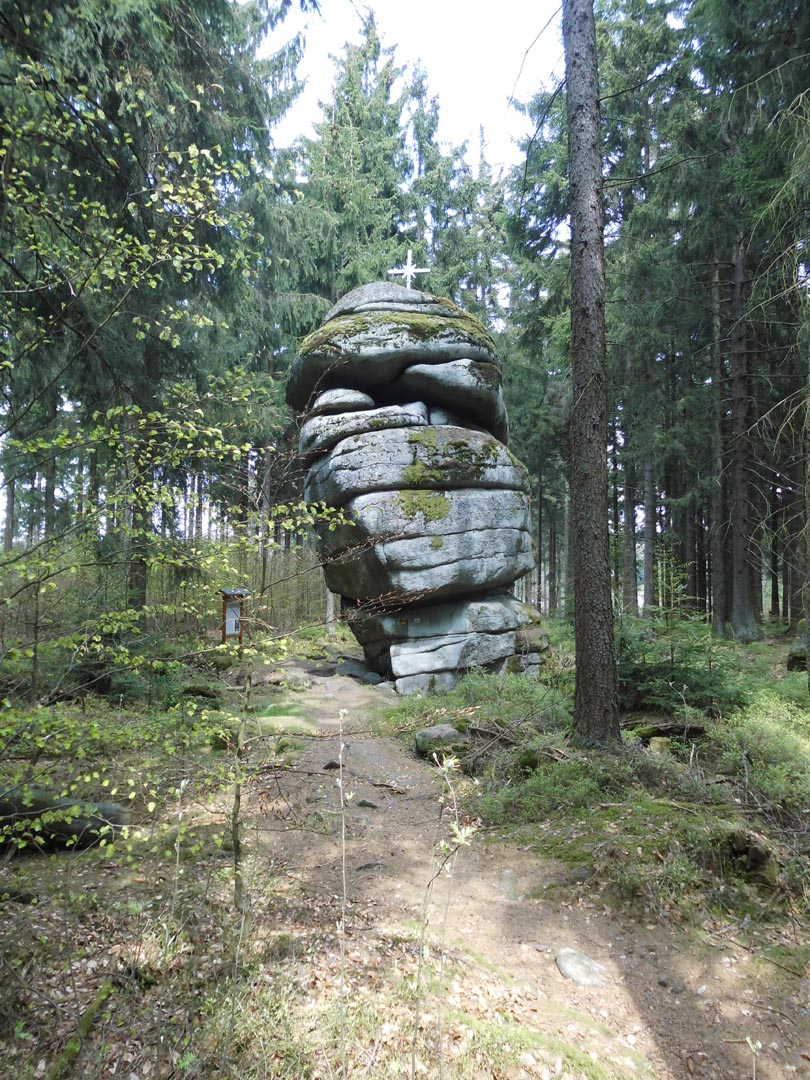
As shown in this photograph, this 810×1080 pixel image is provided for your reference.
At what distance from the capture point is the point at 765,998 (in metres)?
2.96

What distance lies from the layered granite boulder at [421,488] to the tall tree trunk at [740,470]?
4.17 meters

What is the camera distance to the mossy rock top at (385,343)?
10828mm

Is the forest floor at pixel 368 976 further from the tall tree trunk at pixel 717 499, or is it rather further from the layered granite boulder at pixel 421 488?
the tall tree trunk at pixel 717 499

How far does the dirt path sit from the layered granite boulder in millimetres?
5739

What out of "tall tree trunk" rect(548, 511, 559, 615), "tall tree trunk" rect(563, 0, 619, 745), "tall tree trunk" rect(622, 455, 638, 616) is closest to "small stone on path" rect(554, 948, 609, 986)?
"tall tree trunk" rect(563, 0, 619, 745)

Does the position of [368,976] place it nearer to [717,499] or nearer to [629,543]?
[717,499]

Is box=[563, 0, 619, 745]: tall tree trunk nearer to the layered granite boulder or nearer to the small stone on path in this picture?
the small stone on path

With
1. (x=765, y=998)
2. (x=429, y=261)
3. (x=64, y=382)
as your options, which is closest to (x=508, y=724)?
(x=765, y=998)

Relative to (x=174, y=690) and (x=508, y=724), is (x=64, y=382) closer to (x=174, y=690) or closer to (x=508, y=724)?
(x=174, y=690)

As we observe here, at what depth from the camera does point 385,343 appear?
426 inches

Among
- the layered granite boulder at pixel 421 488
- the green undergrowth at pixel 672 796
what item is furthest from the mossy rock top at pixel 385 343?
the green undergrowth at pixel 672 796

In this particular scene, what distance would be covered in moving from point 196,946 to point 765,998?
9.45 ft

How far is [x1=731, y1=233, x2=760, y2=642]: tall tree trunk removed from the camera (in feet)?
37.4

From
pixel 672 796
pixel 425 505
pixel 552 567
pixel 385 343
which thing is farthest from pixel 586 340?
pixel 552 567
